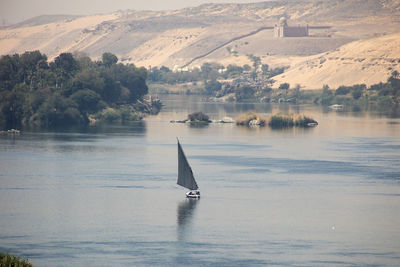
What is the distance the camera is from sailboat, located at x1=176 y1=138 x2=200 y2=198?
168 ft

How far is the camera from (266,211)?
47500 millimetres

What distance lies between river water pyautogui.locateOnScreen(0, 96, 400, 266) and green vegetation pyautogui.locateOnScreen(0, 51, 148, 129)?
10.9 meters

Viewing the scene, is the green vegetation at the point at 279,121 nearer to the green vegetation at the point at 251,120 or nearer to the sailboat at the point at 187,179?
the green vegetation at the point at 251,120

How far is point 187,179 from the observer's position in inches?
2079

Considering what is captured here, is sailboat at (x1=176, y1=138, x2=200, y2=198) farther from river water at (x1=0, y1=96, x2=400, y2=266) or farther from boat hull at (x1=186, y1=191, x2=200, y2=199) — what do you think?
river water at (x1=0, y1=96, x2=400, y2=266)

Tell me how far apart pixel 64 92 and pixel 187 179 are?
164 feet

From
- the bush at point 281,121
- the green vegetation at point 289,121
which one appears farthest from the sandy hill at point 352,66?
the bush at point 281,121

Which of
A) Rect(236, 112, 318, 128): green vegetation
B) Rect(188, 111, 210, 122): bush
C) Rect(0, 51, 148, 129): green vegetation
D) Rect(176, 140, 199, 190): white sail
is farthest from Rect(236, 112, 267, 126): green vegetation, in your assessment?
Rect(176, 140, 199, 190): white sail

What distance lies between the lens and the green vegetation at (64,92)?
93875mm

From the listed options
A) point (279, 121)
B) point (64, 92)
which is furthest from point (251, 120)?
point (64, 92)

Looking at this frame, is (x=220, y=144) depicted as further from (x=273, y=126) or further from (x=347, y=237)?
(x=347, y=237)

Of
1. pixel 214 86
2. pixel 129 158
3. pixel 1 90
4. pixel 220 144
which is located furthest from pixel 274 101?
pixel 129 158

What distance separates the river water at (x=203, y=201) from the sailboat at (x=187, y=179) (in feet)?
1.87

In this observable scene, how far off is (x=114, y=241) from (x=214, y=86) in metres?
143
